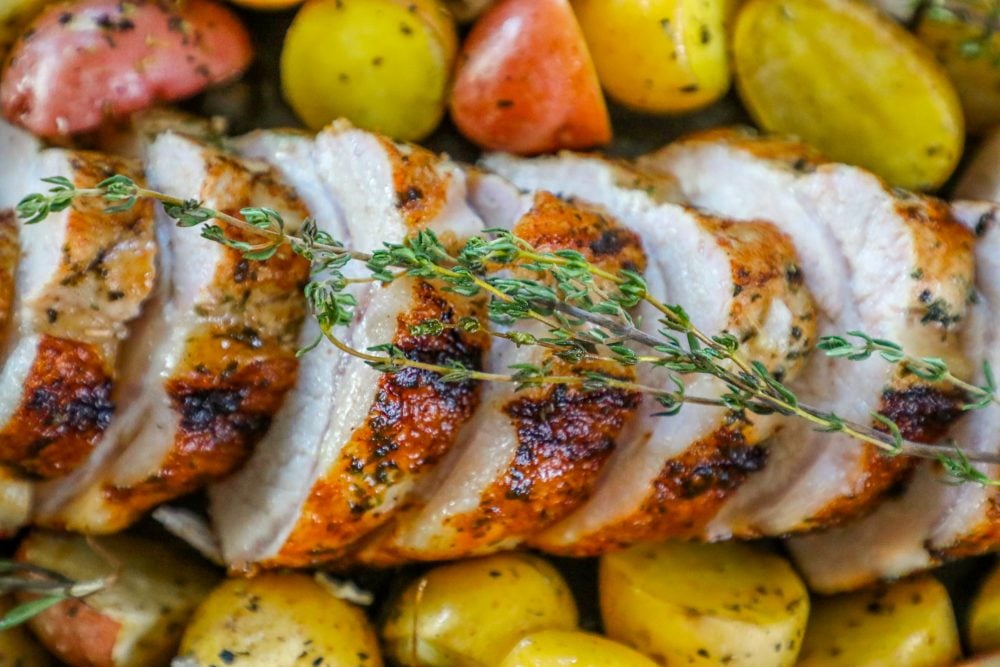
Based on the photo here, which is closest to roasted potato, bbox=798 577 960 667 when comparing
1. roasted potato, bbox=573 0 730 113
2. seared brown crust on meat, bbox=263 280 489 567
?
seared brown crust on meat, bbox=263 280 489 567

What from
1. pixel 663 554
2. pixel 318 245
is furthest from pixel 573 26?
pixel 663 554

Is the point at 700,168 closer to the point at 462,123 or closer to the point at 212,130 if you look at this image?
the point at 462,123

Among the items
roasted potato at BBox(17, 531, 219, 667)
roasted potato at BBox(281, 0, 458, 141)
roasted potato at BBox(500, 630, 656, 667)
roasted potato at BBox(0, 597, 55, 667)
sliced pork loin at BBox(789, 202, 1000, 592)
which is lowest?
roasted potato at BBox(0, 597, 55, 667)

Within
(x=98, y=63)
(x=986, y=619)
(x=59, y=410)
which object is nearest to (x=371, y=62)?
(x=98, y=63)

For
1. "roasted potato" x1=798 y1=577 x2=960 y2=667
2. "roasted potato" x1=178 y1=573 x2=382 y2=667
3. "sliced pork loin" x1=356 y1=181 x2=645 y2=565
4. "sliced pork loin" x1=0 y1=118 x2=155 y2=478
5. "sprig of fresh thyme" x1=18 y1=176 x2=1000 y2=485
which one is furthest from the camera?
"roasted potato" x1=798 y1=577 x2=960 y2=667

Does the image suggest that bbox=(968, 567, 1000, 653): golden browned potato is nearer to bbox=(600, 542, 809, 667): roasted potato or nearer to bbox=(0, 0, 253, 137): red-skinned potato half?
bbox=(600, 542, 809, 667): roasted potato

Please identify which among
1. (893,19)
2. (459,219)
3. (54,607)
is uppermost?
(893,19)

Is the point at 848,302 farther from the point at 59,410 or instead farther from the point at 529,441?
the point at 59,410
